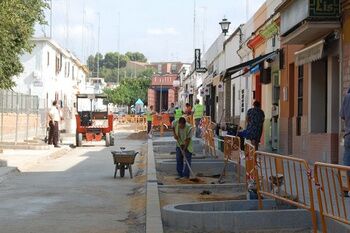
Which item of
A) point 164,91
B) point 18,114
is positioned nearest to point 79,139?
point 18,114

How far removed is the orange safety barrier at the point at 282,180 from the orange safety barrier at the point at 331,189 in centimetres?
46

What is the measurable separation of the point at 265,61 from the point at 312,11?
846 cm

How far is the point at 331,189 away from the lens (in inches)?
262

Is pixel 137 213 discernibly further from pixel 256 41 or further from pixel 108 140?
pixel 108 140

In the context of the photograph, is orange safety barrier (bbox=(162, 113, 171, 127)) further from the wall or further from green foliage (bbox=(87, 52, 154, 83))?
green foliage (bbox=(87, 52, 154, 83))

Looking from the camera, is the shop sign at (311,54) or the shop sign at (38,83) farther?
the shop sign at (38,83)

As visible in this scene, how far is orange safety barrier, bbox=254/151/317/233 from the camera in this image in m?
7.81

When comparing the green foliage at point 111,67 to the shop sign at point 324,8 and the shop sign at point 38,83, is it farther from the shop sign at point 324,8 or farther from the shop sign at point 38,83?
the shop sign at point 324,8

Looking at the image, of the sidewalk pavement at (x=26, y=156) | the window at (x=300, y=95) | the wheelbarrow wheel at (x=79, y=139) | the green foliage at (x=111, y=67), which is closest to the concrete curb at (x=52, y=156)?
the sidewalk pavement at (x=26, y=156)

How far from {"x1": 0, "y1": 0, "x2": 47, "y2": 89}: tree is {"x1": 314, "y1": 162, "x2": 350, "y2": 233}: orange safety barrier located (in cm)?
1089

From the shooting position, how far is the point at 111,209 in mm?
10805

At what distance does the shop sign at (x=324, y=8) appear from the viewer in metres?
13.3

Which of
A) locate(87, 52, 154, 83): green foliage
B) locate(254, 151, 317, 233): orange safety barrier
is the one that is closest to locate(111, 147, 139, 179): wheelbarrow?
locate(254, 151, 317, 233): orange safety barrier

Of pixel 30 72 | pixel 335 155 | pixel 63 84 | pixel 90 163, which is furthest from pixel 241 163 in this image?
pixel 63 84
